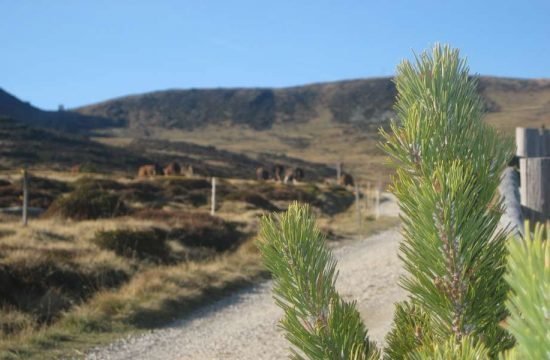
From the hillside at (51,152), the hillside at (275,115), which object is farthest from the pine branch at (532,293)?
the hillside at (275,115)

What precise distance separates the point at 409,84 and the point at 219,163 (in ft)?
212

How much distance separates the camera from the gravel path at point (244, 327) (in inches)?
304

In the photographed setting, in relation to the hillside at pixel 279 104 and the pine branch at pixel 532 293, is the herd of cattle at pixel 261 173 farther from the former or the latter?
the hillside at pixel 279 104

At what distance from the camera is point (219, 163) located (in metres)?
65.6

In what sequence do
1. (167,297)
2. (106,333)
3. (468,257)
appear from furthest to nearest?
(167,297)
(106,333)
(468,257)

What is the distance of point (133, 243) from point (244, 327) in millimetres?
5535

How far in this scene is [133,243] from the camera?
13750 mm

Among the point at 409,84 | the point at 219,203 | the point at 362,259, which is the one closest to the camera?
the point at 409,84

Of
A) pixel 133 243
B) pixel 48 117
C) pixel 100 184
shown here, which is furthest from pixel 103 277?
pixel 48 117

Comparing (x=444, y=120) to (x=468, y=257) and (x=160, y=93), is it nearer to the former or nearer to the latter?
(x=468, y=257)

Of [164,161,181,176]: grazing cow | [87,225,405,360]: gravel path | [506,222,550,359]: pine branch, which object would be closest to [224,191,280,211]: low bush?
[164,161,181,176]: grazing cow

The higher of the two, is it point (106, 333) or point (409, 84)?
point (409, 84)

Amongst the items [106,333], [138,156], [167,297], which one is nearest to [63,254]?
[167,297]

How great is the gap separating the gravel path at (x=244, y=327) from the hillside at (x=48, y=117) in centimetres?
9171
